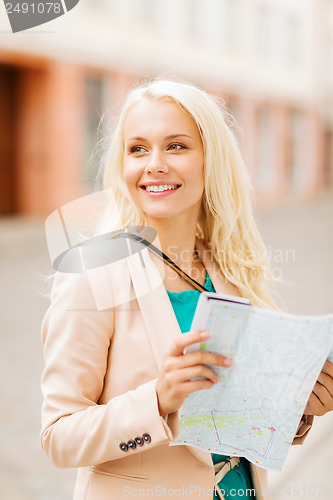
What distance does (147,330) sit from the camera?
1.08 metres

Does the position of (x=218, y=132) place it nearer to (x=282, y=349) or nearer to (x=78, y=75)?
(x=282, y=349)

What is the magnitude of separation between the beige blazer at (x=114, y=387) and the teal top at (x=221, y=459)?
0.25 ft

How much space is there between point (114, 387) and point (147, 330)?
4.8 inches

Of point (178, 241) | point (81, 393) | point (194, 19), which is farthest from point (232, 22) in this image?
point (81, 393)

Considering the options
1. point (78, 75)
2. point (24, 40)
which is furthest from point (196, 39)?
point (24, 40)

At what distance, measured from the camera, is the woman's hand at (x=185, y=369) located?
887 millimetres

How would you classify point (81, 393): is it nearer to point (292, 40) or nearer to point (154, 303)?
point (154, 303)

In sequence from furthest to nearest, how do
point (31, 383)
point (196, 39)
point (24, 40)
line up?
point (196, 39)
point (24, 40)
point (31, 383)

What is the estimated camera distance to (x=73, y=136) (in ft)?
32.7

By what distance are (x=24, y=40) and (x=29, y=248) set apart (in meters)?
3.43

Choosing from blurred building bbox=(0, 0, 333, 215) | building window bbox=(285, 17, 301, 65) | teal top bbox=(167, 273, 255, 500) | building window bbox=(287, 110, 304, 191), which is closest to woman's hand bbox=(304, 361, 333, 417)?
teal top bbox=(167, 273, 255, 500)

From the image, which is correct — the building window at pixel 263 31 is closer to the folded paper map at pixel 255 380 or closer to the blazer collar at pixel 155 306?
the blazer collar at pixel 155 306

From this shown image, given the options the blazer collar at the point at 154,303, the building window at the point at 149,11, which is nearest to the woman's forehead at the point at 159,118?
the blazer collar at the point at 154,303

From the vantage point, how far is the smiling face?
1148 mm
